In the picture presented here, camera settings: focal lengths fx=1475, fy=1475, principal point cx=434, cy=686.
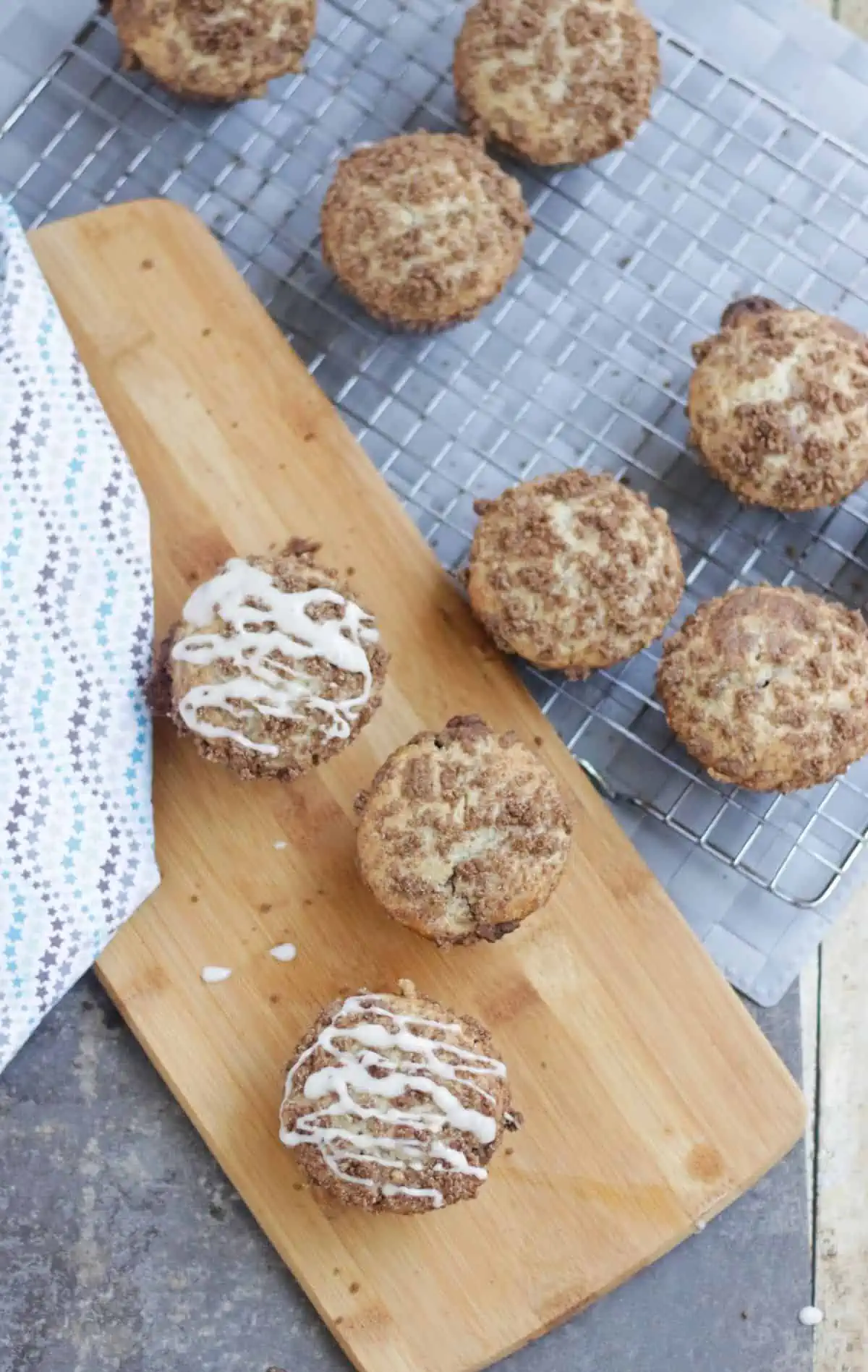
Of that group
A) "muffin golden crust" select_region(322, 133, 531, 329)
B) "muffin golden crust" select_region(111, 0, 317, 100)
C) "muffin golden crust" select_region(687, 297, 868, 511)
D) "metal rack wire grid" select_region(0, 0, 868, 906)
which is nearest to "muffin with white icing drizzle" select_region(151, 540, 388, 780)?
"metal rack wire grid" select_region(0, 0, 868, 906)

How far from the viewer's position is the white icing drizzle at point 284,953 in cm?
316

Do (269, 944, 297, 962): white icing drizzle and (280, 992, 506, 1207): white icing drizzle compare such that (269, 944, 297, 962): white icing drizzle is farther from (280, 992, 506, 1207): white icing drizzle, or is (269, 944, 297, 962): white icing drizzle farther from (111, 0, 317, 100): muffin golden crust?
(111, 0, 317, 100): muffin golden crust

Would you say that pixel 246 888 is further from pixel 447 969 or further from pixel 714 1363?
pixel 714 1363

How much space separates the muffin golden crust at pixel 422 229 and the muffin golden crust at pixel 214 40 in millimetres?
296

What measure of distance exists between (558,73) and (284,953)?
201cm

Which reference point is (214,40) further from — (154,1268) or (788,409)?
(154,1268)

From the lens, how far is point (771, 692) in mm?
3047

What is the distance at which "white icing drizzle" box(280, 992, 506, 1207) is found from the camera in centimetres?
289

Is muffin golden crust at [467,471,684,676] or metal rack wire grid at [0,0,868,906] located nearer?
muffin golden crust at [467,471,684,676]

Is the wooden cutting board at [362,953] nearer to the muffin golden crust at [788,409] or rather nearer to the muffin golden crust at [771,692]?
the muffin golden crust at [771,692]

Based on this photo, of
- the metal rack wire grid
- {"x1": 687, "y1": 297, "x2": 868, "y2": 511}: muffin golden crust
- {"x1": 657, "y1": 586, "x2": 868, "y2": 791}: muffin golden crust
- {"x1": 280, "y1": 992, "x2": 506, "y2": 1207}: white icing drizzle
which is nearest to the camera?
{"x1": 280, "y1": 992, "x2": 506, "y2": 1207}: white icing drizzle

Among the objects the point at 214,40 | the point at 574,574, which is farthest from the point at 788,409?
the point at 214,40

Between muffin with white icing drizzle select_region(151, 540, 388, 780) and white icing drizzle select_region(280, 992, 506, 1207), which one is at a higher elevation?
muffin with white icing drizzle select_region(151, 540, 388, 780)

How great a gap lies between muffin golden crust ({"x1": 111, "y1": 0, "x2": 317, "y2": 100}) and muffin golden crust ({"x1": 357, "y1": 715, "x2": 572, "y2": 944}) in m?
1.55
